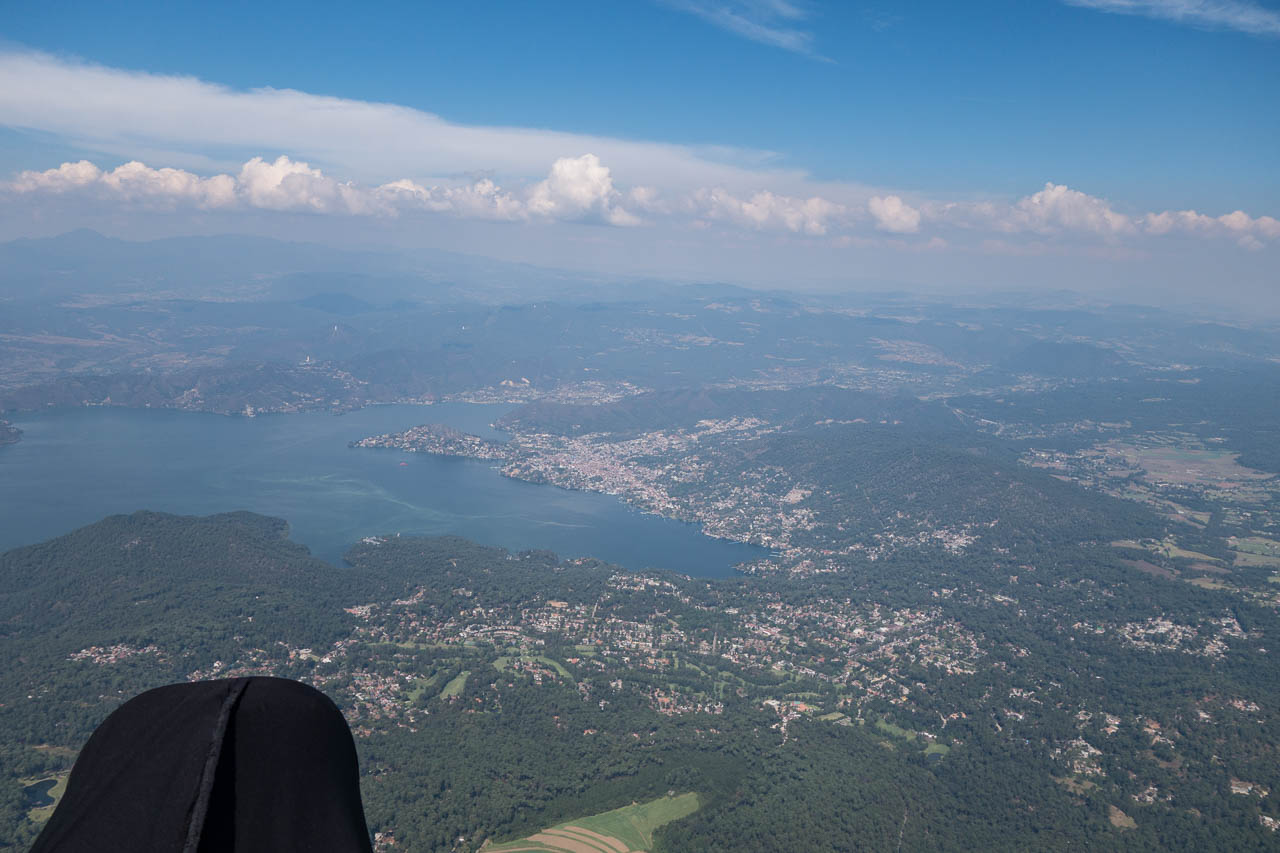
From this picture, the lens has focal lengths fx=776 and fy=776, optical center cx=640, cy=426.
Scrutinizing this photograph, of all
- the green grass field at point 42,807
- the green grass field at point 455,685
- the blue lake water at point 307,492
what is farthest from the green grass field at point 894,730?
the green grass field at point 42,807

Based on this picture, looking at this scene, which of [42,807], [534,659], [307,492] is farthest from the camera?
[307,492]

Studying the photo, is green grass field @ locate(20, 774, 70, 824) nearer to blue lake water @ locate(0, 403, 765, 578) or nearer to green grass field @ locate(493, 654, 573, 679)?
green grass field @ locate(493, 654, 573, 679)

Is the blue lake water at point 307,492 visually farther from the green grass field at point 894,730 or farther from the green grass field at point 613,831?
the green grass field at point 613,831

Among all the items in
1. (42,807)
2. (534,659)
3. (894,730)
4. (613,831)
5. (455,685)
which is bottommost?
(534,659)

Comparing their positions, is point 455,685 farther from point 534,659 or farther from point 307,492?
point 307,492

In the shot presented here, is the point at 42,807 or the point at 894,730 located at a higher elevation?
the point at 42,807

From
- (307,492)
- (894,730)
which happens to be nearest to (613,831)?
(894,730)

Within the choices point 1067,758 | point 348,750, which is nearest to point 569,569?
point 1067,758
